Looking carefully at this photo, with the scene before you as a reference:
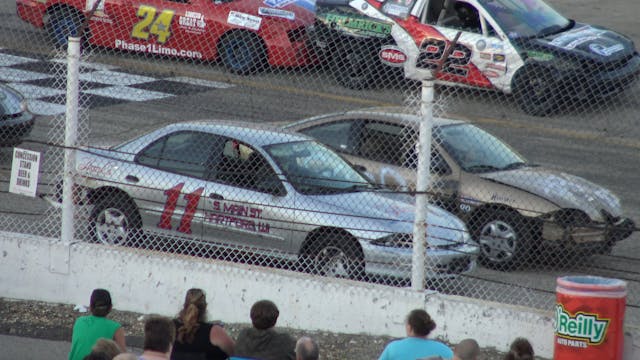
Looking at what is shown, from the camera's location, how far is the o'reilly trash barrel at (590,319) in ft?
26.5

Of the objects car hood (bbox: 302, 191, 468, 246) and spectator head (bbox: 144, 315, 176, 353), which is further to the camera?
car hood (bbox: 302, 191, 468, 246)

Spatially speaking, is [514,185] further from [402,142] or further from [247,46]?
[247,46]

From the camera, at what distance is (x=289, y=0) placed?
16.6 meters

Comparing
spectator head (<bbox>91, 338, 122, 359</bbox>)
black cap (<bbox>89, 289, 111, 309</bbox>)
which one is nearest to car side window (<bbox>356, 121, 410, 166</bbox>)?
black cap (<bbox>89, 289, 111, 309</bbox>)

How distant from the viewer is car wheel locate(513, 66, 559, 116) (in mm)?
8867

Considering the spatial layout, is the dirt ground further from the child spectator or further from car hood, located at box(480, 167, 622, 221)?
car hood, located at box(480, 167, 622, 221)

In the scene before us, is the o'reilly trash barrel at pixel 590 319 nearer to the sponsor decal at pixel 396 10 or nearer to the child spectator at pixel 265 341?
the child spectator at pixel 265 341

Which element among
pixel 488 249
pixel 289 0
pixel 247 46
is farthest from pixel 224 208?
pixel 289 0

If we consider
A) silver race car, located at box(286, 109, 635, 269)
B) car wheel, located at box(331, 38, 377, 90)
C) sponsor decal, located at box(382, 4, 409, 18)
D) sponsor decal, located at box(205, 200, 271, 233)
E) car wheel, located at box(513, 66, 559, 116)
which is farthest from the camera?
sponsor decal, located at box(382, 4, 409, 18)

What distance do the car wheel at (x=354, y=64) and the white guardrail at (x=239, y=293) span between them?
1672 mm

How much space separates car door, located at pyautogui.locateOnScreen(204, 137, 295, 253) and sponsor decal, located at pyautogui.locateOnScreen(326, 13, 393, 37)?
1335 mm

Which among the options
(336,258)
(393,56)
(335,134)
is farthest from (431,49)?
(335,134)

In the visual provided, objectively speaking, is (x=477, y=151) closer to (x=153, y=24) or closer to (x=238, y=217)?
(x=238, y=217)

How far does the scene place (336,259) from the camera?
9.84 meters
